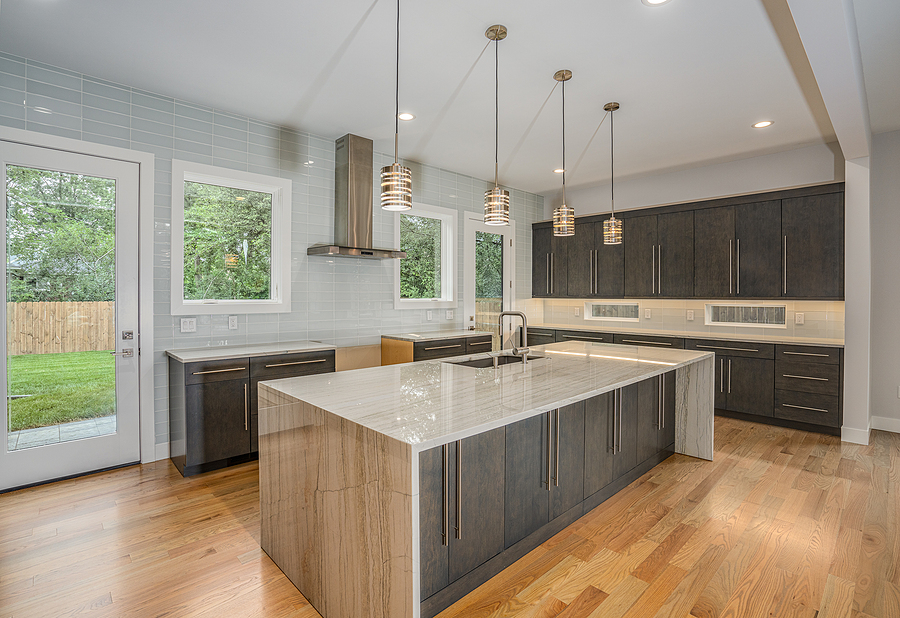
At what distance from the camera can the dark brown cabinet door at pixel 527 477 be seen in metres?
2.05

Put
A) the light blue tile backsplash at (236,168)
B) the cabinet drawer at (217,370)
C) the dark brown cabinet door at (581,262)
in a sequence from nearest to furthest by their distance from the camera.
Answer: the light blue tile backsplash at (236,168)
the cabinet drawer at (217,370)
the dark brown cabinet door at (581,262)

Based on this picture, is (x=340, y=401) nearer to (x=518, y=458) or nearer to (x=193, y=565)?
(x=518, y=458)

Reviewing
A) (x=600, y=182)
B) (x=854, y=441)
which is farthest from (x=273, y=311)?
(x=854, y=441)

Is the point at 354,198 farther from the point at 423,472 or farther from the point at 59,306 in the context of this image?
the point at 423,472

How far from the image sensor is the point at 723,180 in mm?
5195

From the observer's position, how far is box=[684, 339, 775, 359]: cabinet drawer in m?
4.49

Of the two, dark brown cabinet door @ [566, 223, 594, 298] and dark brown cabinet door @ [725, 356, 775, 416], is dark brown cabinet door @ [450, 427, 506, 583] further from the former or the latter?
dark brown cabinet door @ [566, 223, 594, 298]

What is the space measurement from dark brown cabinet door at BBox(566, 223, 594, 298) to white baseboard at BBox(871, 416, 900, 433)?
305cm

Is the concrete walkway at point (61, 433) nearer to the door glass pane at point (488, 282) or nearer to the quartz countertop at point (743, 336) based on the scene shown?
the door glass pane at point (488, 282)

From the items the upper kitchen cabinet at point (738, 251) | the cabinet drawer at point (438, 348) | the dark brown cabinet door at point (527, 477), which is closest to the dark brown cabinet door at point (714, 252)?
the upper kitchen cabinet at point (738, 251)

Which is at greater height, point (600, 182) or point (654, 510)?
point (600, 182)

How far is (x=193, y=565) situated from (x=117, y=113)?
10.1 feet

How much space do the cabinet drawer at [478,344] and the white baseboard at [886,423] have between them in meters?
3.81

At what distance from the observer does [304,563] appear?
1928 millimetres
